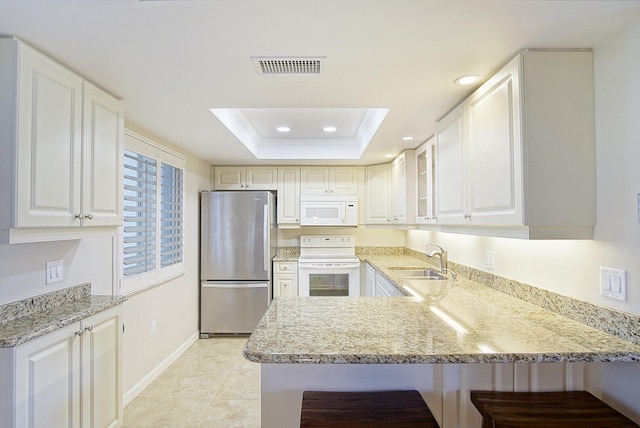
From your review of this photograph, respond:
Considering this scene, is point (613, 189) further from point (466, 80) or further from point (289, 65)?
point (289, 65)

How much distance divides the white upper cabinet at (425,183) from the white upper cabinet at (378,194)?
769 mm

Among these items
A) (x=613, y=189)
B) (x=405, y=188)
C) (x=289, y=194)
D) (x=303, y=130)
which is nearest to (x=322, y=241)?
(x=289, y=194)

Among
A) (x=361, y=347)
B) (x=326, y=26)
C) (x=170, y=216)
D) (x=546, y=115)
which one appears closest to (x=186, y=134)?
(x=170, y=216)

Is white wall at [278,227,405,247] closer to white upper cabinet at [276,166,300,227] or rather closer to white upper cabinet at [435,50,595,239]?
white upper cabinet at [276,166,300,227]

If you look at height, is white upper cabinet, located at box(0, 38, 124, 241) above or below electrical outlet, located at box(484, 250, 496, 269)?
above

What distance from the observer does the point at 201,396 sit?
8.36 feet

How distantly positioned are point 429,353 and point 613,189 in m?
1.03

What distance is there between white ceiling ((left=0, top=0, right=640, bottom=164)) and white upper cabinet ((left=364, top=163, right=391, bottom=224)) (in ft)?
6.84

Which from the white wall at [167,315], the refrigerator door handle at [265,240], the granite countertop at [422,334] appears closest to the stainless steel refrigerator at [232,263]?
the refrigerator door handle at [265,240]

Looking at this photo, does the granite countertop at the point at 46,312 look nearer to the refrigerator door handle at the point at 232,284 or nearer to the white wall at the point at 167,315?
the white wall at the point at 167,315

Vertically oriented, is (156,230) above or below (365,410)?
above

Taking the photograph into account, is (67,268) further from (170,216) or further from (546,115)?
(546,115)

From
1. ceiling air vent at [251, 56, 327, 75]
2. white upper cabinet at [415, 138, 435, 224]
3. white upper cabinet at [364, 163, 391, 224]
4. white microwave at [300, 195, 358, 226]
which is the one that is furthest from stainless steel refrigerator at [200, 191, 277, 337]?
ceiling air vent at [251, 56, 327, 75]

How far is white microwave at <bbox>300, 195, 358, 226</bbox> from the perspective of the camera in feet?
13.4
